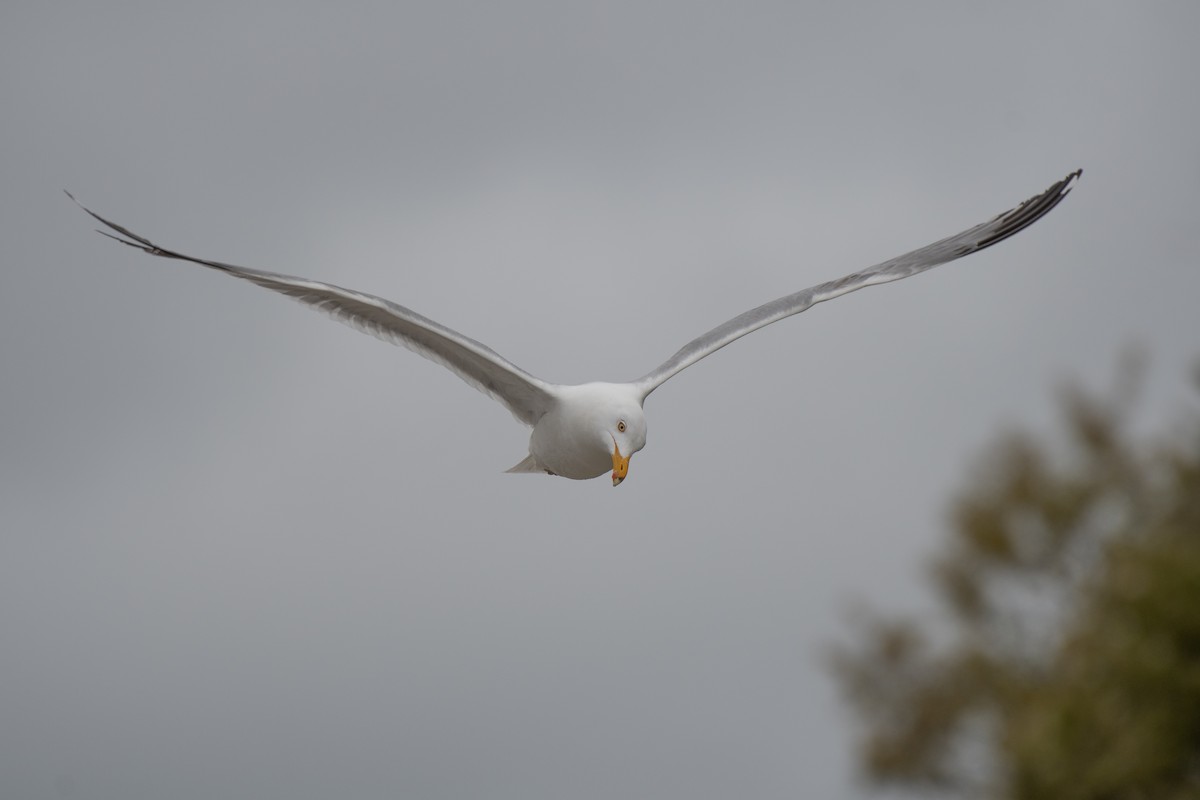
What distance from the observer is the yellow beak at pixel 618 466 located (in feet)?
43.2

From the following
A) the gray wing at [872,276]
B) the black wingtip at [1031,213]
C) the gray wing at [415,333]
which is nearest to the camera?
the gray wing at [415,333]

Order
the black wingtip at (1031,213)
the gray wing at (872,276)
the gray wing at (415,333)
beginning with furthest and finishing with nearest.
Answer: the black wingtip at (1031,213)
the gray wing at (872,276)
the gray wing at (415,333)

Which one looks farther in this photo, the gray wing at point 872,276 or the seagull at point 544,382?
the gray wing at point 872,276

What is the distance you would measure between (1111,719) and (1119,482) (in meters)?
7.46

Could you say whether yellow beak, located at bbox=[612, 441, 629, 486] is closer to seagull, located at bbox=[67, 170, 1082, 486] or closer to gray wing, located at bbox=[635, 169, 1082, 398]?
seagull, located at bbox=[67, 170, 1082, 486]

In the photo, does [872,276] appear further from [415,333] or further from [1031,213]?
[415,333]

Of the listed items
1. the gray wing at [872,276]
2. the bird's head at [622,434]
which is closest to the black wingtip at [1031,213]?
the gray wing at [872,276]

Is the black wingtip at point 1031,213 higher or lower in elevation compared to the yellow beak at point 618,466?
higher

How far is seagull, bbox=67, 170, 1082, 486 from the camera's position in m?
13.3

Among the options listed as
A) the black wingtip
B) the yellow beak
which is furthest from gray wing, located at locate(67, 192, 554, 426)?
the black wingtip

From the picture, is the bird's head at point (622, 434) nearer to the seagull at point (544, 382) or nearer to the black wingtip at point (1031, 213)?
the seagull at point (544, 382)

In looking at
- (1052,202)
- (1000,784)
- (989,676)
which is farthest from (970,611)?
(1052,202)

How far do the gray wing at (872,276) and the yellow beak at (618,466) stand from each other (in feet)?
2.80

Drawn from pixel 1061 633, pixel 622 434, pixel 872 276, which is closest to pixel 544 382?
pixel 622 434
